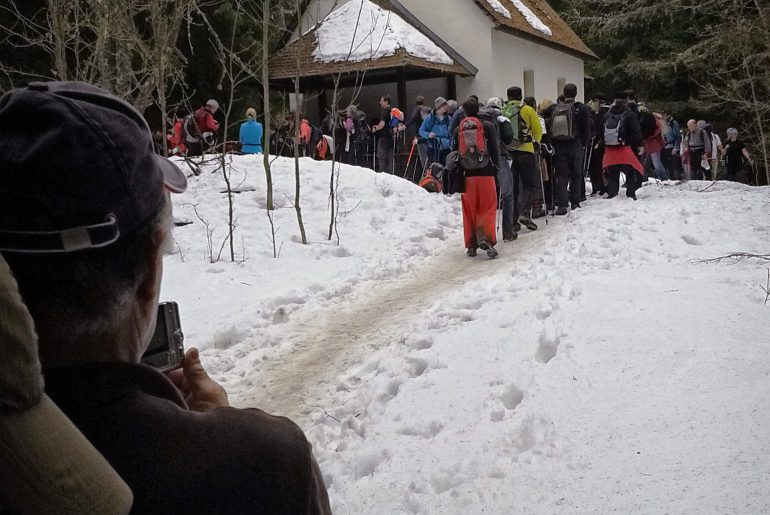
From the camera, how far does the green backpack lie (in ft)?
35.6

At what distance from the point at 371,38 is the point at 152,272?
19.5m

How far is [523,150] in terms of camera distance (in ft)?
36.1

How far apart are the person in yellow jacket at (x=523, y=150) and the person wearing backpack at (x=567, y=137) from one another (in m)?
0.72

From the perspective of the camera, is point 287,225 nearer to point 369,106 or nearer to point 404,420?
point 404,420

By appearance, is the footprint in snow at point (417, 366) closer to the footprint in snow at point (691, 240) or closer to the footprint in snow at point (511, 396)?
the footprint in snow at point (511, 396)

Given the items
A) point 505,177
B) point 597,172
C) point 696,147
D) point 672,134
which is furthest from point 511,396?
point 672,134

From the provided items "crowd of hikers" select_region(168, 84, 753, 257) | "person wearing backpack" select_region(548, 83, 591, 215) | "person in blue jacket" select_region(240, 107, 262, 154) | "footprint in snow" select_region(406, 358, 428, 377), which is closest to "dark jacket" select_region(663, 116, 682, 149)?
"crowd of hikers" select_region(168, 84, 753, 257)

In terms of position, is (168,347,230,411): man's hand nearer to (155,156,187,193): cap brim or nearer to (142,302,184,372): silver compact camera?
(142,302,184,372): silver compact camera

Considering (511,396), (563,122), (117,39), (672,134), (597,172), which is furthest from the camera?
(672,134)

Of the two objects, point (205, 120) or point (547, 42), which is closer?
point (205, 120)

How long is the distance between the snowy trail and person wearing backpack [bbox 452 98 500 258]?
0.35 m

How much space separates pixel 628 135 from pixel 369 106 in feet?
37.7

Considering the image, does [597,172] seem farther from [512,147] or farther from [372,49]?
[372,49]

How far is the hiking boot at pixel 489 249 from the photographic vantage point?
9049 mm
